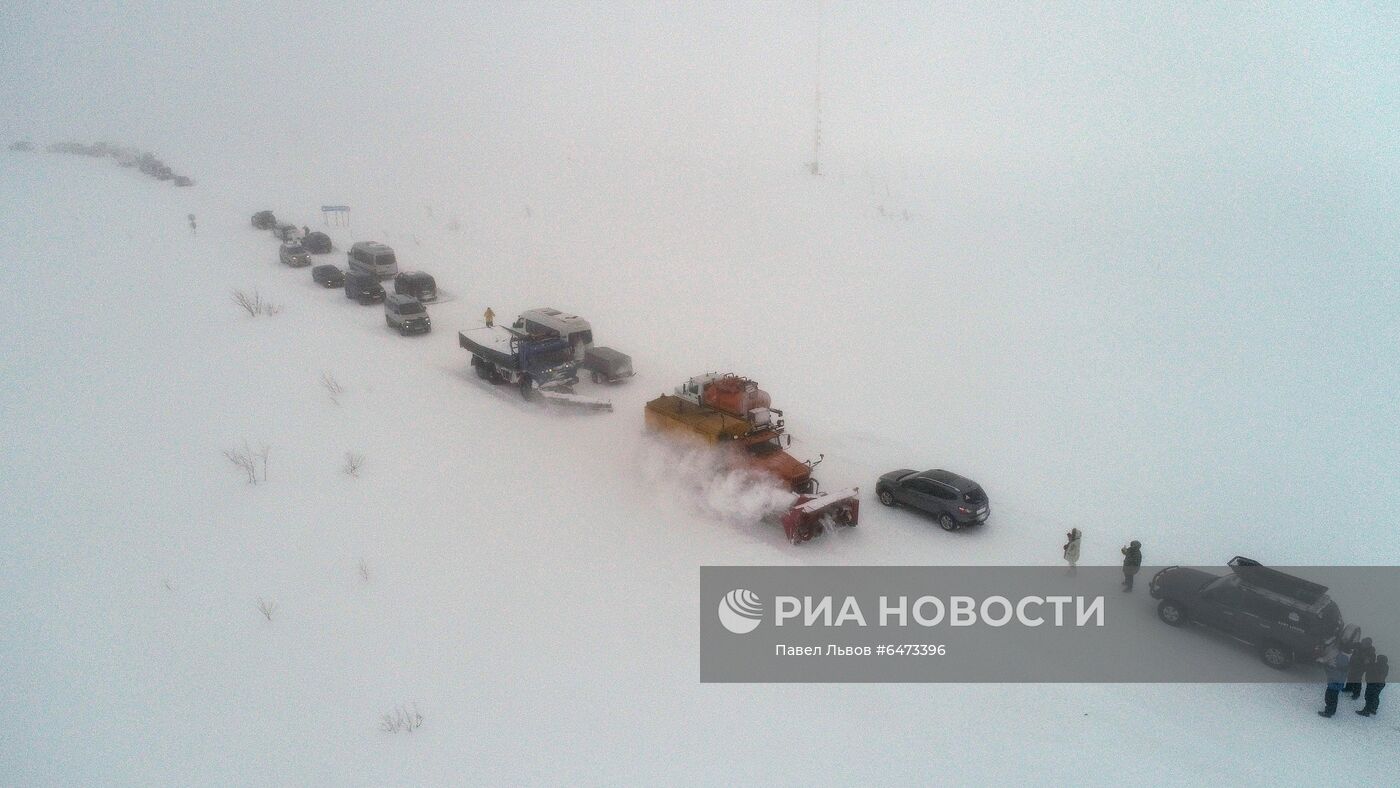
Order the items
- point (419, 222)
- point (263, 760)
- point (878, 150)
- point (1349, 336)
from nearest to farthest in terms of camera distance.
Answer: point (263, 760), point (1349, 336), point (419, 222), point (878, 150)

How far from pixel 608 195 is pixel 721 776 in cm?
3673

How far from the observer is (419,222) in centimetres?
3906

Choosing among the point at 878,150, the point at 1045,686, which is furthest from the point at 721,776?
the point at 878,150

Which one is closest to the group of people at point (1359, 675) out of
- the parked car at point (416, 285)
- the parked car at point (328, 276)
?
the parked car at point (416, 285)

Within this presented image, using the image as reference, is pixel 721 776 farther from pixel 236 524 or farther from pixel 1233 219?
pixel 1233 219

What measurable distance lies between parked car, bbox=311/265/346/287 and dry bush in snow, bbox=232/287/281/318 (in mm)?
2709

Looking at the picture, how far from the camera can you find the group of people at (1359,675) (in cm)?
987

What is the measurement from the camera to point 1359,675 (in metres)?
10.1

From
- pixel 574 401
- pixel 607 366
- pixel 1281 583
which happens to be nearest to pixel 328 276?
pixel 607 366

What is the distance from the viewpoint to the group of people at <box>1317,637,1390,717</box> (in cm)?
987

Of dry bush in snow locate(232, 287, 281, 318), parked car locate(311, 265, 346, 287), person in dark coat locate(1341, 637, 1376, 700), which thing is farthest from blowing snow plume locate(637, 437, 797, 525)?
parked car locate(311, 265, 346, 287)

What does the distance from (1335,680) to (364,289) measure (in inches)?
1105

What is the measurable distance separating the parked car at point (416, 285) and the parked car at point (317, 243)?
8859mm

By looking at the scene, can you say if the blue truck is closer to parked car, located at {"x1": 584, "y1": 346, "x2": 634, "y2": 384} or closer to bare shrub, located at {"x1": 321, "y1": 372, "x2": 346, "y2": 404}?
parked car, located at {"x1": 584, "y1": 346, "x2": 634, "y2": 384}
